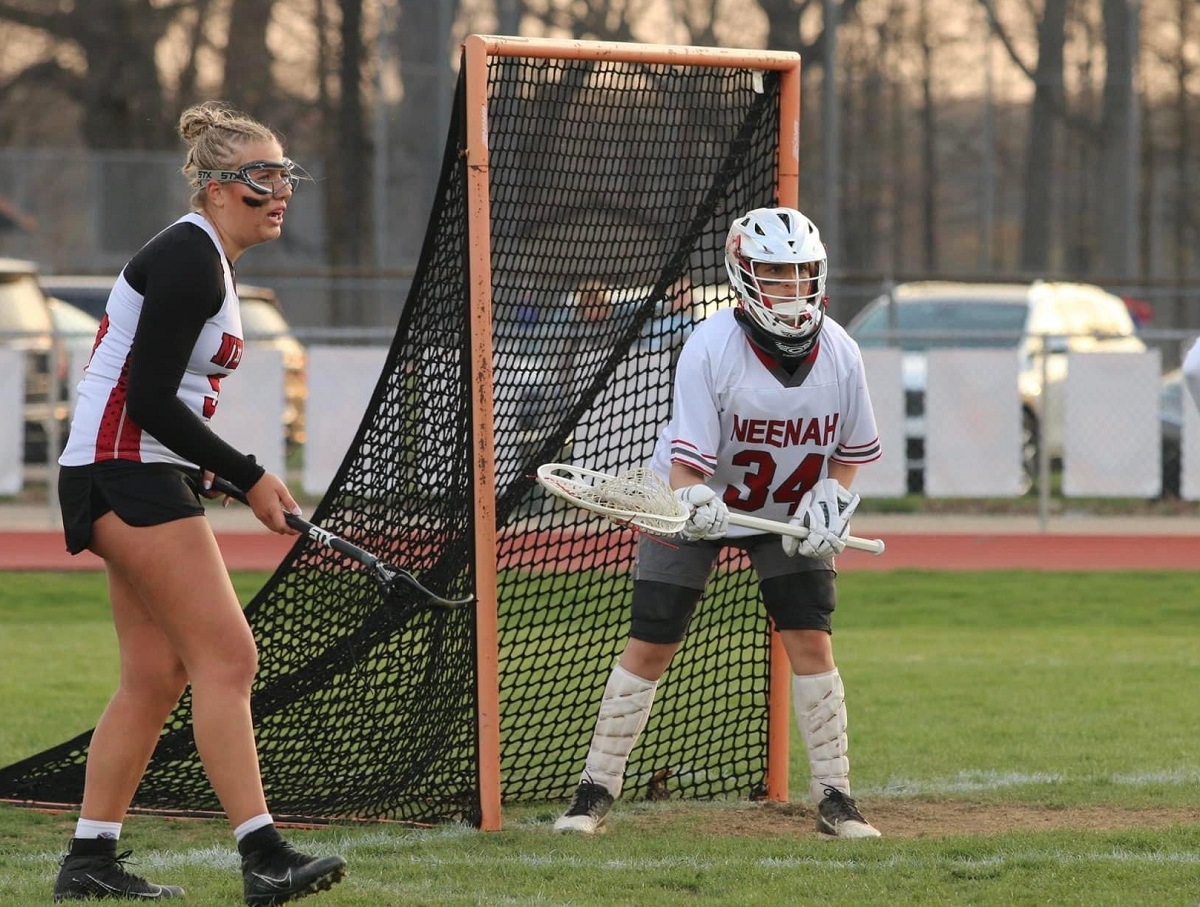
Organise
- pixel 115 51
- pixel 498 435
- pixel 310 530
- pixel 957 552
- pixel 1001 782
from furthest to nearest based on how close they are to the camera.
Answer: pixel 115 51
pixel 957 552
pixel 498 435
pixel 1001 782
pixel 310 530

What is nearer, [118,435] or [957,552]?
[118,435]

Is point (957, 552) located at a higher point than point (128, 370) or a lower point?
lower

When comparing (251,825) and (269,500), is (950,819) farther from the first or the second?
(269,500)

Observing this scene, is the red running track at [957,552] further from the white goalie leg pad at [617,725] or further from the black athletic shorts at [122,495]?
the black athletic shorts at [122,495]

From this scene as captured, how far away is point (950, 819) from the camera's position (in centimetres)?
565

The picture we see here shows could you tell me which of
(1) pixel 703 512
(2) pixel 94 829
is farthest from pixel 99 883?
(1) pixel 703 512

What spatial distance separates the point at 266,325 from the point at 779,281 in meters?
13.8

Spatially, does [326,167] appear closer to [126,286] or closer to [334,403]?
[334,403]

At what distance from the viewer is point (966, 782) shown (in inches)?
246

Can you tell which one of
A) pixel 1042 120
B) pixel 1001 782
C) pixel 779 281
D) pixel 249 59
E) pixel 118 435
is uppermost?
pixel 249 59

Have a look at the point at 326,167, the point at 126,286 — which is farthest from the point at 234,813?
the point at 326,167

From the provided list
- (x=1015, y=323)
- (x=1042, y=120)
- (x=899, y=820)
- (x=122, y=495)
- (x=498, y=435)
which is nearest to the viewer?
(x=122, y=495)

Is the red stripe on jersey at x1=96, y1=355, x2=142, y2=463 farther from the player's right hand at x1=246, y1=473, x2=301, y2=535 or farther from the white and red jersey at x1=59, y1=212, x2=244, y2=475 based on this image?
the player's right hand at x1=246, y1=473, x2=301, y2=535

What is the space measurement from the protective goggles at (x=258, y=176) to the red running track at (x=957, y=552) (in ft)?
26.3
